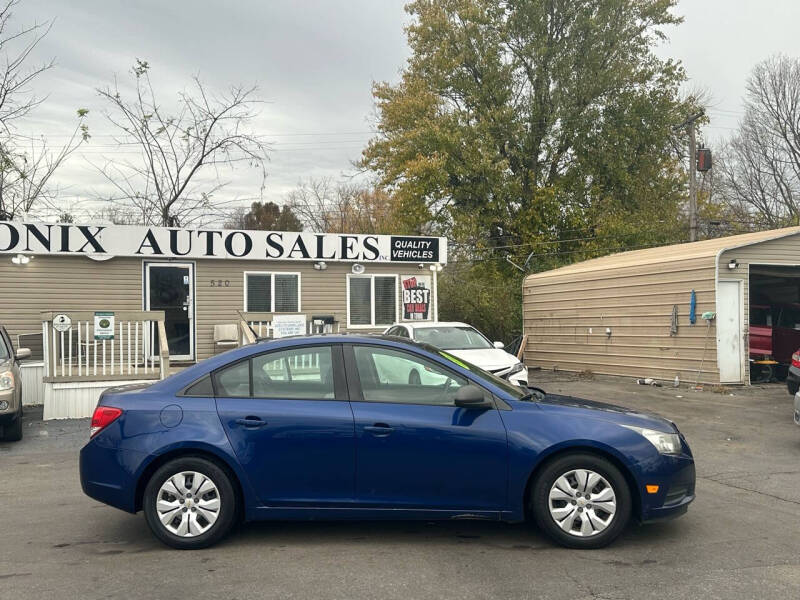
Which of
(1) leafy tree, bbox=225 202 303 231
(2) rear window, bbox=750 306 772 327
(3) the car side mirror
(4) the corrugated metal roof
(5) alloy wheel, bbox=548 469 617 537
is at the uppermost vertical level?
(1) leafy tree, bbox=225 202 303 231

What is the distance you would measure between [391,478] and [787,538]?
286cm

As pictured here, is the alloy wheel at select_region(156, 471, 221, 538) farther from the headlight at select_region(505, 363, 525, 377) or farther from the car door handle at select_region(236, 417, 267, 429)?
the headlight at select_region(505, 363, 525, 377)

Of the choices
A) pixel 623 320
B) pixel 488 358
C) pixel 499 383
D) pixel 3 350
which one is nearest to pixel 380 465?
pixel 499 383

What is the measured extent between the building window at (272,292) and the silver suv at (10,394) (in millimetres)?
5738

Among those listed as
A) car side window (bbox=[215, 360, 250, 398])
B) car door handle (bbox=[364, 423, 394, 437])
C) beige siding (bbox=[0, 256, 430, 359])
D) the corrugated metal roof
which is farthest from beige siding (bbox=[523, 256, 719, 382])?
car side window (bbox=[215, 360, 250, 398])

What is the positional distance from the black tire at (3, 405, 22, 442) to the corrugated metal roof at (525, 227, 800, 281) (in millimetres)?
12716

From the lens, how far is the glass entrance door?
1420cm

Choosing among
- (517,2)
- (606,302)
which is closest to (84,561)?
(606,302)

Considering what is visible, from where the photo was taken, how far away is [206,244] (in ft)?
46.8

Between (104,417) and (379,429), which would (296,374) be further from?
(104,417)

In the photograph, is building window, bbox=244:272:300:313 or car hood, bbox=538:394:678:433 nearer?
car hood, bbox=538:394:678:433

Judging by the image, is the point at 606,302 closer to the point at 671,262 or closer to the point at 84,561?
the point at 671,262

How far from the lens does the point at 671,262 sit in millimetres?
15461

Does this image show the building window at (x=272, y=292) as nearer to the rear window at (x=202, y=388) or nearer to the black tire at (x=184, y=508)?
the rear window at (x=202, y=388)
